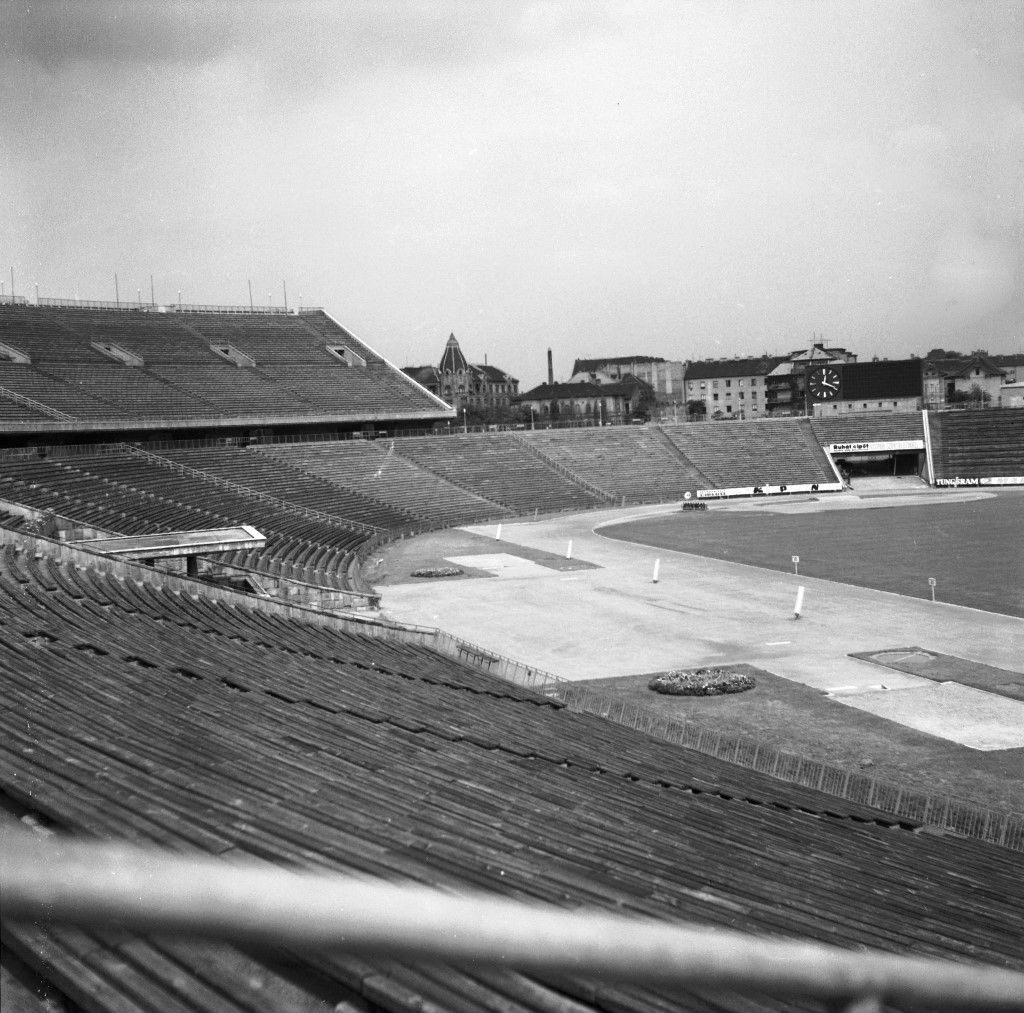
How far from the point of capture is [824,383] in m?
96.1

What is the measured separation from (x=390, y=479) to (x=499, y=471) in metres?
9.87

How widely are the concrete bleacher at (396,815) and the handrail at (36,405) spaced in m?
47.3

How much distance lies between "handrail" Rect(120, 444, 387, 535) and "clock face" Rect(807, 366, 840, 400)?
172 feet

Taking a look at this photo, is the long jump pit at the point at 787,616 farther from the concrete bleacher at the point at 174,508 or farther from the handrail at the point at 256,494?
the handrail at the point at 256,494

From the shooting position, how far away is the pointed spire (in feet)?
531

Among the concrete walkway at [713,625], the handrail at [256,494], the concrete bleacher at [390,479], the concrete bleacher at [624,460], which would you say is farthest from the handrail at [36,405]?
the concrete bleacher at [624,460]

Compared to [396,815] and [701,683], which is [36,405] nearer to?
[701,683]

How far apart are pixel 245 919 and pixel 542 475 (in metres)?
76.1

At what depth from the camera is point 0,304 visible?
256 ft

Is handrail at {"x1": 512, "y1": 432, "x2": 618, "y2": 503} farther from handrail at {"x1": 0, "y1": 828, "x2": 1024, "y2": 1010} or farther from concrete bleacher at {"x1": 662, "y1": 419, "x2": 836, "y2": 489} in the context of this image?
handrail at {"x1": 0, "y1": 828, "x2": 1024, "y2": 1010}

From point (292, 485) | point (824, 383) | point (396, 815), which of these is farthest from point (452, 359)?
point (396, 815)

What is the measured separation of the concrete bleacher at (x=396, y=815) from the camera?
160 inches

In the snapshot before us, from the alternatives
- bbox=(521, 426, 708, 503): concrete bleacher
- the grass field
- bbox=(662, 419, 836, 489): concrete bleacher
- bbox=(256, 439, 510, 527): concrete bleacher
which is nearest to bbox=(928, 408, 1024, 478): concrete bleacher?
bbox=(662, 419, 836, 489): concrete bleacher

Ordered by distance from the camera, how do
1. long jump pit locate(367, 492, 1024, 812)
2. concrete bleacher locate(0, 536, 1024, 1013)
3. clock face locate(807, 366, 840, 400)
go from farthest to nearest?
clock face locate(807, 366, 840, 400)
long jump pit locate(367, 492, 1024, 812)
concrete bleacher locate(0, 536, 1024, 1013)
